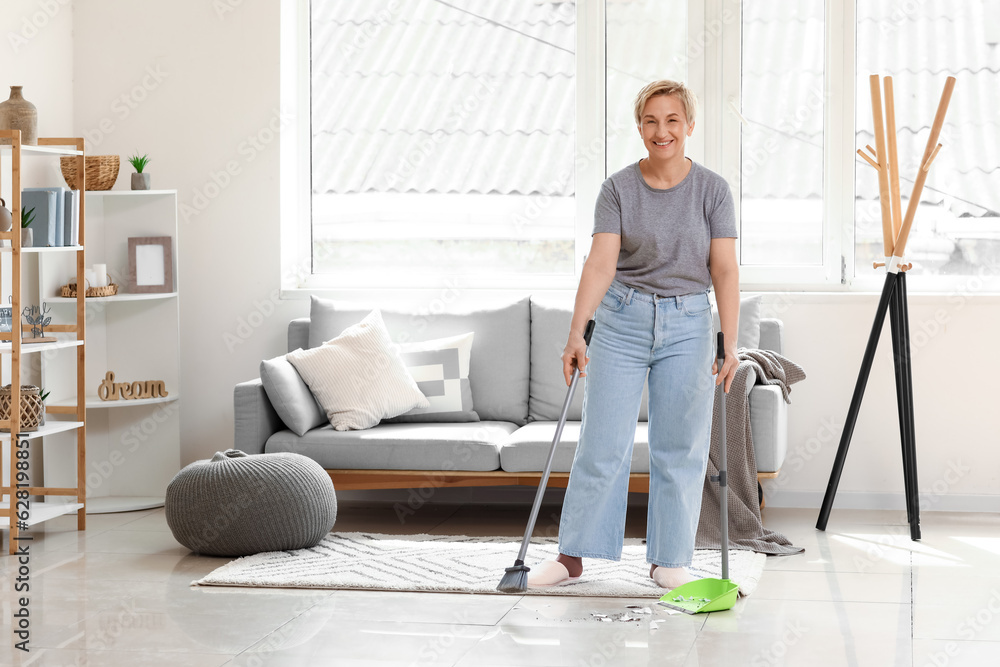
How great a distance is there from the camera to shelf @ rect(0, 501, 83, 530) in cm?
395

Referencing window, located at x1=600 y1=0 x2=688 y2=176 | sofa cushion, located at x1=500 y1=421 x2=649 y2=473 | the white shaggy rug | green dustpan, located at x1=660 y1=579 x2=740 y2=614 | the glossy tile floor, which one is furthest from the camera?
window, located at x1=600 y1=0 x2=688 y2=176

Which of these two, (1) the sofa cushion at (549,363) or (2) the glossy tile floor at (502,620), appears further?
(1) the sofa cushion at (549,363)

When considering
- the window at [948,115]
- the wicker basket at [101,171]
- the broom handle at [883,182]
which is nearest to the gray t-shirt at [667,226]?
the broom handle at [883,182]

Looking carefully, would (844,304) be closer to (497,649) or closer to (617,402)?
(617,402)

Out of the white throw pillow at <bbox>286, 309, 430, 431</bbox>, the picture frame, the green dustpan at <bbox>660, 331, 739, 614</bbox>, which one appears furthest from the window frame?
the green dustpan at <bbox>660, 331, 739, 614</bbox>

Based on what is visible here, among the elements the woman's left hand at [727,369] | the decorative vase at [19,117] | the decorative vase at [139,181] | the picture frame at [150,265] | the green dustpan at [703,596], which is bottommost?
the green dustpan at [703,596]

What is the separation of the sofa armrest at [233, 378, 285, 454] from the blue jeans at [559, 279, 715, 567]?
1391 millimetres

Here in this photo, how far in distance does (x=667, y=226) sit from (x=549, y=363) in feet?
4.99

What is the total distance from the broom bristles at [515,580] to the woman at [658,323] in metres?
0.14

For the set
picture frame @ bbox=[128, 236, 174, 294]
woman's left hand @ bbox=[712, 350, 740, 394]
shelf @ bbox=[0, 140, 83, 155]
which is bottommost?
woman's left hand @ bbox=[712, 350, 740, 394]

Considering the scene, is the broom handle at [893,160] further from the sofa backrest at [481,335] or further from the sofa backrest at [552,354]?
the sofa backrest at [481,335]

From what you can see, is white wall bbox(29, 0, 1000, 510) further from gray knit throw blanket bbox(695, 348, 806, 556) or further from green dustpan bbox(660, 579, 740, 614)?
green dustpan bbox(660, 579, 740, 614)

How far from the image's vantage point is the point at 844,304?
4.58m

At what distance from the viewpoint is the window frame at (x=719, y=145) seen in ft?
15.3
